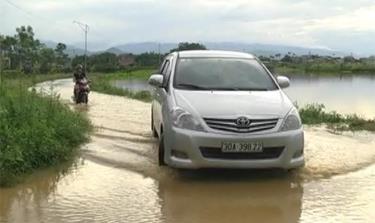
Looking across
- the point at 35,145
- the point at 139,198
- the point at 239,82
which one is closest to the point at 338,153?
the point at 239,82

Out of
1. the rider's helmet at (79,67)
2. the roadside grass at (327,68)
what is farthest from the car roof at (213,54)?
the roadside grass at (327,68)

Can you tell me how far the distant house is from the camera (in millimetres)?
65250

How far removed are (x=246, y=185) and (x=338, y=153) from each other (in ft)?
8.75

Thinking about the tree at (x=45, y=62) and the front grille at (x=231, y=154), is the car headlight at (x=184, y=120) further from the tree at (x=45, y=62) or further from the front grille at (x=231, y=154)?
the tree at (x=45, y=62)

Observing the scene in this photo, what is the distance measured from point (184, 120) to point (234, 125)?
0.60 m

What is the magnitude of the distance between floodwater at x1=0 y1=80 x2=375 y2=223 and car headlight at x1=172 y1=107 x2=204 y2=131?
0.68 metres

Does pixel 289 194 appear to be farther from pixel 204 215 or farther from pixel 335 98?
pixel 335 98

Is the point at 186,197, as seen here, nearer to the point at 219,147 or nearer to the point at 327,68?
the point at 219,147

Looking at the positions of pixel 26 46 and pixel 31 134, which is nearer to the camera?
pixel 31 134

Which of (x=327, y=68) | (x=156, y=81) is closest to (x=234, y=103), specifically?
(x=156, y=81)

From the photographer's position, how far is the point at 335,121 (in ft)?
43.0

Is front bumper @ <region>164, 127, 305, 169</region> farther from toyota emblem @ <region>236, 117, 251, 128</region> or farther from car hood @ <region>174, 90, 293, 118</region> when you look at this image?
car hood @ <region>174, 90, 293, 118</region>

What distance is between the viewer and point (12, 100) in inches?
327

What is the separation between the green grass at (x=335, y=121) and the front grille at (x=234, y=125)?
18.5 ft
